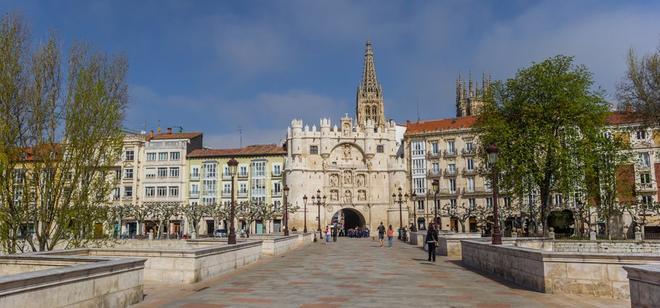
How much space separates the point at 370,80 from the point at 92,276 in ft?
314

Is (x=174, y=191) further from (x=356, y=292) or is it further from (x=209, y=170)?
(x=356, y=292)

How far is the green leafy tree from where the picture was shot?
1359 inches

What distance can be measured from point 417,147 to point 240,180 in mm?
28266

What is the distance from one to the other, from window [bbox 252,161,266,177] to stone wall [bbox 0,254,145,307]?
2691 inches

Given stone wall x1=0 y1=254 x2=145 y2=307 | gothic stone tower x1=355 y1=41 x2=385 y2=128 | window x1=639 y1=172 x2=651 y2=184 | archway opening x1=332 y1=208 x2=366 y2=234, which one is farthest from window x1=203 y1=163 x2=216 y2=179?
stone wall x1=0 y1=254 x2=145 y2=307

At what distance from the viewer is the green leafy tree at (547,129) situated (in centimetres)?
3453

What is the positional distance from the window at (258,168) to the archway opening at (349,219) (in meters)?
13.9

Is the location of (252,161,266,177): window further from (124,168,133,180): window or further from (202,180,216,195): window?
(124,168,133,180): window

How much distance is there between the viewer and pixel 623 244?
28.6 metres

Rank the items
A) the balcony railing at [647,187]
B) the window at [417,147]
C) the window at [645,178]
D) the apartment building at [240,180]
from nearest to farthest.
Answer: the balcony railing at [647,187]
the window at [645,178]
the apartment building at [240,180]
the window at [417,147]

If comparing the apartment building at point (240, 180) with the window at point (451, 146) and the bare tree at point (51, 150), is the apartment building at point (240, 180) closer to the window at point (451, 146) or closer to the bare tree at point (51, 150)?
the window at point (451, 146)

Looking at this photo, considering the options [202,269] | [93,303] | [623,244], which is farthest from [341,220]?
[93,303]

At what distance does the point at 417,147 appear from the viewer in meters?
81.6

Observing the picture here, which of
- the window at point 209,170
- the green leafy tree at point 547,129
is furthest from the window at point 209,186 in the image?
the green leafy tree at point 547,129
